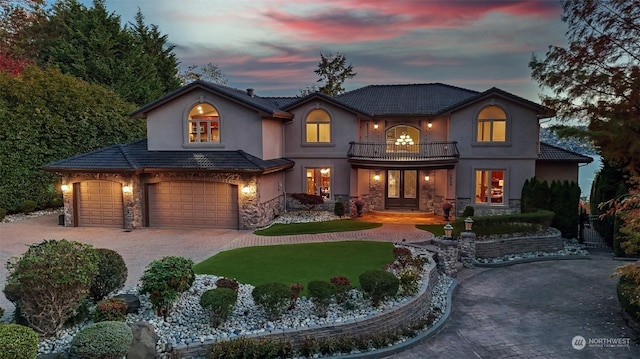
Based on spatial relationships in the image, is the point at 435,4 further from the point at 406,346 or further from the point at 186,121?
the point at 406,346

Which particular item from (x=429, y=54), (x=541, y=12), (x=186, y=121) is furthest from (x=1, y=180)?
(x=541, y=12)

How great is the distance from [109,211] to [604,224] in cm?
2224

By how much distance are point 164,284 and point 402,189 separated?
15.9m

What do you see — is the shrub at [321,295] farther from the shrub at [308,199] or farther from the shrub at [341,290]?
the shrub at [308,199]

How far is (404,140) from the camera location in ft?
69.4

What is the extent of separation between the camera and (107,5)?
110 ft

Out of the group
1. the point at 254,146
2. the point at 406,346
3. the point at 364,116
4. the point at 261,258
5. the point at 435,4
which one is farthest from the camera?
the point at 364,116

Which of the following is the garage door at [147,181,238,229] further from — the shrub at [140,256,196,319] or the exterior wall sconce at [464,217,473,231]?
the exterior wall sconce at [464,217,473,231]

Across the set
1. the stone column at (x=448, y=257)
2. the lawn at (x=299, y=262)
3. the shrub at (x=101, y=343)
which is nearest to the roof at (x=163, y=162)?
the lawn at (x=299, y=262)

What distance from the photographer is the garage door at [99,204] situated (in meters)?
18.1

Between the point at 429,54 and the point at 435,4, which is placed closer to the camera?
the point at 435,4

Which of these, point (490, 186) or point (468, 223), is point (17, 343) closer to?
point (468, 223)

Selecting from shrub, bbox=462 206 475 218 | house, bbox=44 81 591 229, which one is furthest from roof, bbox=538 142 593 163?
shrub, bbox=462 206 475 218

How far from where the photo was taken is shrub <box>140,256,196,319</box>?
822 centimetres
